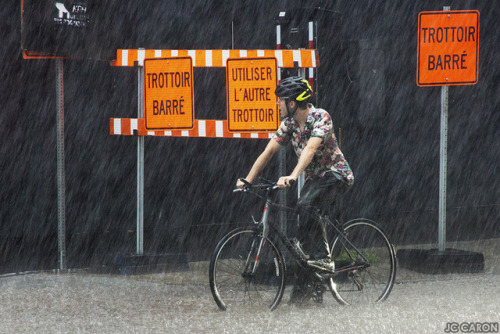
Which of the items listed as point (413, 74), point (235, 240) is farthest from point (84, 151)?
point (413, 74)

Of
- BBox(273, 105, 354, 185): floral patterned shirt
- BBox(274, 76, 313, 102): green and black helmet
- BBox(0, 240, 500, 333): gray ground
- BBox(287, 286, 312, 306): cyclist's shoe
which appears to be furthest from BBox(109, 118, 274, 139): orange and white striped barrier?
BBox(287, 286, 312, 306): cyclist's shoe

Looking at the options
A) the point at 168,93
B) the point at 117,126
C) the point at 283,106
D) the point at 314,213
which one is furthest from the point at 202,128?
the point at 314,213

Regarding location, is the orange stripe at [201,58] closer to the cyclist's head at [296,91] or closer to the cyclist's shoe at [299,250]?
the cyclist's head at [296,91]

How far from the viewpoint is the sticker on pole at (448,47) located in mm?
9672

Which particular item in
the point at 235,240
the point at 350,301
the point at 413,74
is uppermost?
the point at 413,74

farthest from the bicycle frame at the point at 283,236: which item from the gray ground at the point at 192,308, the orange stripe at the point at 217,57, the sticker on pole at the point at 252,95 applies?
the orange stripe at the point at 217,57

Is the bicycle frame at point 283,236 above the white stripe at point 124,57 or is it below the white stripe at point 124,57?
below

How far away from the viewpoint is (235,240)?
285 inches

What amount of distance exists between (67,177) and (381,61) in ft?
15.2

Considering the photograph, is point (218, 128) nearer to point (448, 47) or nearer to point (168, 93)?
point (168, 93)

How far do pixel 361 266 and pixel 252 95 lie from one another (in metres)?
2.47

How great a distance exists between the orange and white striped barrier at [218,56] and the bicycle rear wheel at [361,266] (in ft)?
7.46

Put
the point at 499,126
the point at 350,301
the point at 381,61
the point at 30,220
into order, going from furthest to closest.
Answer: the point at 499,126 < the point at 381,61 < the point at 30,220 < the point at 350,301

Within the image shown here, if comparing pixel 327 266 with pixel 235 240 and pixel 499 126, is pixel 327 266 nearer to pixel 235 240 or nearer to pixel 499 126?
pixel 235 240
